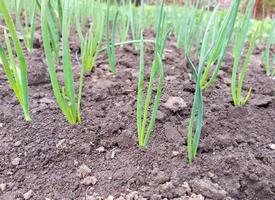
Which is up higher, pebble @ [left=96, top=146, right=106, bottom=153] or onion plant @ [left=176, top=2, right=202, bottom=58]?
onion plant @ [left=176, top=2, right=202, bottom=58]

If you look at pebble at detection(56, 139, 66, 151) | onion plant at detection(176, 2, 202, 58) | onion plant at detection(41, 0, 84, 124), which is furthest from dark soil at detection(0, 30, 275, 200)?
onion plant at detection(176, 2, 202, 58)

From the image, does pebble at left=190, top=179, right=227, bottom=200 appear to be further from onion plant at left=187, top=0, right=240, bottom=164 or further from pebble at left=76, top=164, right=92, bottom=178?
pebble at left=76, top=164, right=92, bottom=178

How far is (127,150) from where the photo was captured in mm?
989

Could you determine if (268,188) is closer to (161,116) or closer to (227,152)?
(227,152)

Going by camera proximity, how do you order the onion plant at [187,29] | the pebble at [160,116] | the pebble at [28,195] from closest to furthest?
1. the pebble at [28,195]
2. the pebble at [160,116]
3. the onion plant at [187,29]

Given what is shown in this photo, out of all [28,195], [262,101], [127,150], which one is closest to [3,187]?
[28,195]

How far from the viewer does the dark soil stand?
87 centimetres

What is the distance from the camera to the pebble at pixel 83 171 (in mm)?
905

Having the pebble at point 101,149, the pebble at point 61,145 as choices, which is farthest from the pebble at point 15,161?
the pebble at point 101,149

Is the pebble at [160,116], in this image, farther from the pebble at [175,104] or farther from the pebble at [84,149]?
the pebble at [84,149]

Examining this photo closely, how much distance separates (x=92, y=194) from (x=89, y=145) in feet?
0.58

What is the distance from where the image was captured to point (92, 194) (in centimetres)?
85

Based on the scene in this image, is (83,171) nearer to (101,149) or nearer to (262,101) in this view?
(101,149)

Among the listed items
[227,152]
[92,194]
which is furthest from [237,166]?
[92,194]
